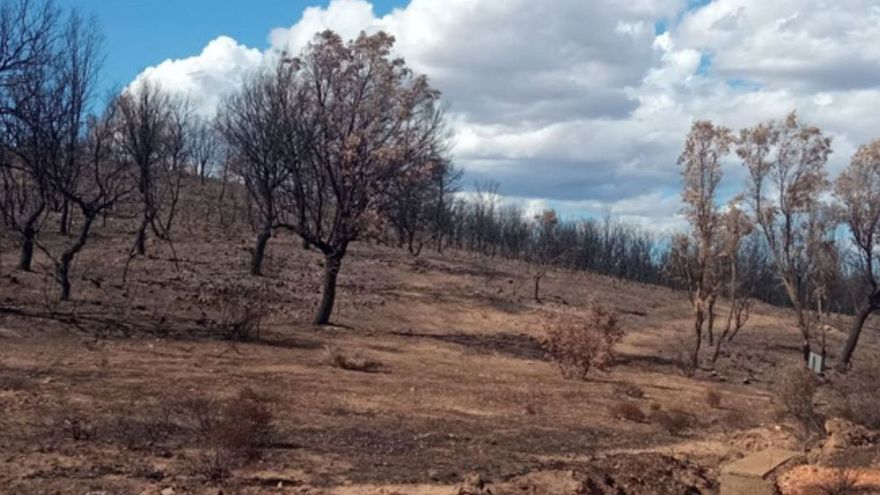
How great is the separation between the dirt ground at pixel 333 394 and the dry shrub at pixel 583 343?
936 millimetres

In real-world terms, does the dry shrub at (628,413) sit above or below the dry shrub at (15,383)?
above

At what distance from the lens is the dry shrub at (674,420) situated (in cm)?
1612

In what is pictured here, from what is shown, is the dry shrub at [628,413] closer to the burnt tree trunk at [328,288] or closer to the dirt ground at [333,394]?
the dirt ground at [333,394]

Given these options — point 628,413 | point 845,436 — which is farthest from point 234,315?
point 845,436

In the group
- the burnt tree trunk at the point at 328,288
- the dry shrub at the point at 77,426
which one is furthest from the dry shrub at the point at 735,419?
the burnt tree trunk at the point at 328,288

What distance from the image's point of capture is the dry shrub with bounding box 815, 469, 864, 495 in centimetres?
1027

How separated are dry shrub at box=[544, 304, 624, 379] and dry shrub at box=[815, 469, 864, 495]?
42.0 feet

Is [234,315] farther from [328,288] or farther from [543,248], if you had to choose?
[543,248]

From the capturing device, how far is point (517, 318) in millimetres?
40531

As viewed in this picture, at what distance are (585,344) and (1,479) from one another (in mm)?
16959

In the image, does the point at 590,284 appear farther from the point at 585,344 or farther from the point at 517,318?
the point at 585,344

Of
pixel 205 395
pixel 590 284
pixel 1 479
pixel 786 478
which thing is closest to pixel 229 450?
pixel 1 479

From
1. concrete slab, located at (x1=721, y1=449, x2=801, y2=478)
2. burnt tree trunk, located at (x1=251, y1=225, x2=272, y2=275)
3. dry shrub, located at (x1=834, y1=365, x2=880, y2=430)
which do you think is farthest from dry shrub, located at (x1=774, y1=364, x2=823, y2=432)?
burnt tree trunk, located at (x1=251, y1=225, x2=272, y2=275)

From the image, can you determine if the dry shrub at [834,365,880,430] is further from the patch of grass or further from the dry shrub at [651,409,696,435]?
the patch of grass
